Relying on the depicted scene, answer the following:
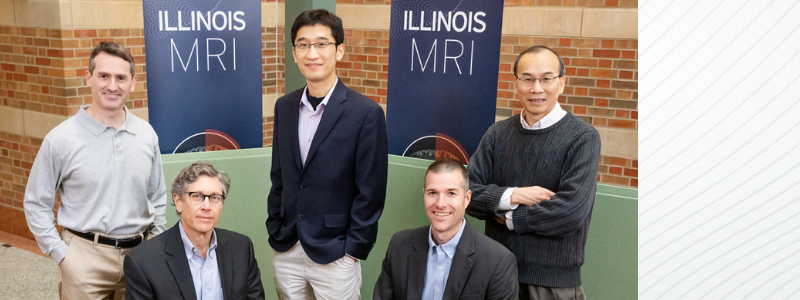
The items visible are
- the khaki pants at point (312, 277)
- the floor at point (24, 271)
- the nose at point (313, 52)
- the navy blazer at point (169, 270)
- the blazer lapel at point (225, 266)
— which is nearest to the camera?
the navy blazer at point (169, 270)

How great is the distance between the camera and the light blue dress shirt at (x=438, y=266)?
2.51 m

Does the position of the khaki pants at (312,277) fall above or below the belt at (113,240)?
below

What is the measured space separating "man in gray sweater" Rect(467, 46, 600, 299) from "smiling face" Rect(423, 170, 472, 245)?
25 cm

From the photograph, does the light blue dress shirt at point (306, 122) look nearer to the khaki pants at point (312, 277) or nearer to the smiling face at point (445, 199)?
the khaki pants at point (312, 277)

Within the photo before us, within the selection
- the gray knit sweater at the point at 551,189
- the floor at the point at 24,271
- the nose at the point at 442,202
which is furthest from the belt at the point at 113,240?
the floor at the point at 24,271

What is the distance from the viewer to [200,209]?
2.42 m

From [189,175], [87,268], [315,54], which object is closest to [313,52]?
[315,54]

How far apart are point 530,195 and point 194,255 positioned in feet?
4.42

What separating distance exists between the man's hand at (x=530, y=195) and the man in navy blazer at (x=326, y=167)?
58 cm

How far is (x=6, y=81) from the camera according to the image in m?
4.83

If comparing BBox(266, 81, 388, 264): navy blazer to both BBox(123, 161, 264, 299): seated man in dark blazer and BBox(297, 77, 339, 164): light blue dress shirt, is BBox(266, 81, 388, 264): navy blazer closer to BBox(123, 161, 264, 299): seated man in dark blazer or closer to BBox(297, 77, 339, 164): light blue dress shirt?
BBox(297, 77, 339, 164): light blue dress shirt

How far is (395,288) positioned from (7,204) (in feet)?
13.6

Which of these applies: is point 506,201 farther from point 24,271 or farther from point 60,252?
point 24,271

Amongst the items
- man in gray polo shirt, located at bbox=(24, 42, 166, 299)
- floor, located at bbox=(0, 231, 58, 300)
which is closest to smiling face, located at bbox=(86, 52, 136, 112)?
man in gray polo shirt, located at bbox=(24, 42, 166, 299)
